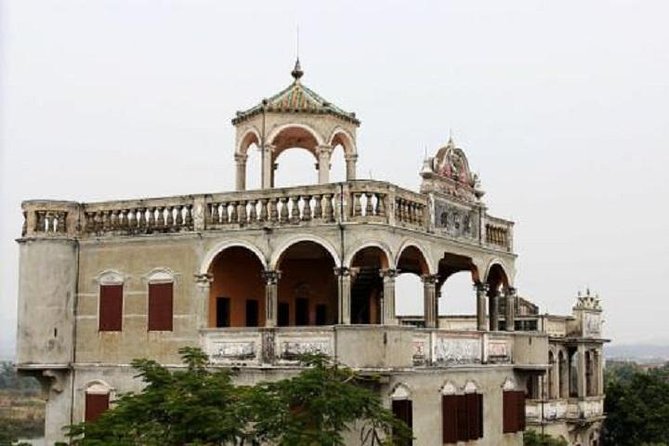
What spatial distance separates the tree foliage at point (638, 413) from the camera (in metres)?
56.4

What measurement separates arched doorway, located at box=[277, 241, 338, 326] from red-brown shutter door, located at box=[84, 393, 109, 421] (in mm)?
5842

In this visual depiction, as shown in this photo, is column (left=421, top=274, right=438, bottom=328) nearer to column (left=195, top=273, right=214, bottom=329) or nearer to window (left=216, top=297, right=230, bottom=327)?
window (left=216, top=297, right=230, bottom=327)

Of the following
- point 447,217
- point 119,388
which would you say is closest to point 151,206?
point 119,388

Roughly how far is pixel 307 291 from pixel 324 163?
15.3ft

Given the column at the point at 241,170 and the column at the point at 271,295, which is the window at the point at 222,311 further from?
the column at the point at 241,170

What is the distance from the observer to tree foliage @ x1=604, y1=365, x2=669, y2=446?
185 feet

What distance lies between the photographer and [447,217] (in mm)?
29031

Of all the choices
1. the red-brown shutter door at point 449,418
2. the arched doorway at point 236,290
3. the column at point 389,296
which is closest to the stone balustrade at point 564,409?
the red-brown shutter door at point 449,418

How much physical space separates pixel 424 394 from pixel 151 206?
9384 millimetres

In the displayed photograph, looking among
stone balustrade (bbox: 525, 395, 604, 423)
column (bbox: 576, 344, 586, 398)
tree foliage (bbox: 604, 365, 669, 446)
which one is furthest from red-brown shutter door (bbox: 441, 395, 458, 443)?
tree foliage (bbox: 604, 365, 669, 446)

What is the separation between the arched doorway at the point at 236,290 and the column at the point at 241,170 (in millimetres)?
2329

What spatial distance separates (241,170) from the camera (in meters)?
30.0

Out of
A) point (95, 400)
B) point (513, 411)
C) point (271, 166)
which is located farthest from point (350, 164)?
point (95, 400)

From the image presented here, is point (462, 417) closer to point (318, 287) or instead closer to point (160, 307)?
point (318, 287)
